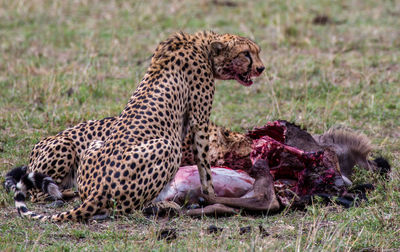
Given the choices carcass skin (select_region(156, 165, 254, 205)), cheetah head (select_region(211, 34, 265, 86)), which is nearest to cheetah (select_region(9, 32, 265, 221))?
cheetah head (select_region(211, 34, 265, 86))

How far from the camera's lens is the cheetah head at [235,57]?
5430 millimetres

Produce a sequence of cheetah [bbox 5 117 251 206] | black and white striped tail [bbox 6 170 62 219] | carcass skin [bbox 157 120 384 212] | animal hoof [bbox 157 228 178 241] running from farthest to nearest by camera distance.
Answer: cheetah [bbox 5 117 251 206] → carcass skin [bbox 157 120 384 212] → black and white striped tail [bbox 6 170 62 219] → animal hoof [bbox 157 228 178 241]

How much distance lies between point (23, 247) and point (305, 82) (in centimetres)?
491

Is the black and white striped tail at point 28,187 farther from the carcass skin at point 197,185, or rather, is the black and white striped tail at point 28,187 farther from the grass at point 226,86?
the carcass skin at point 197,185

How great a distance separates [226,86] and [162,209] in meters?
4.06

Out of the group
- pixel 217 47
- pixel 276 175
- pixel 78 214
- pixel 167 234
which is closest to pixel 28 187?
pixel 78 214

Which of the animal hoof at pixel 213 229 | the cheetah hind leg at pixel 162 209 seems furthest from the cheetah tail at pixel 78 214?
the animal hoof at pixel 213 229

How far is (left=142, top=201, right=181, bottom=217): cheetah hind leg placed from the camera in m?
4.77

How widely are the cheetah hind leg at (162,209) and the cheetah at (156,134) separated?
2.5 inches

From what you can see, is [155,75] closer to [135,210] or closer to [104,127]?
[104,127]

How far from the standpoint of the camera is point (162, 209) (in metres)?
4.83

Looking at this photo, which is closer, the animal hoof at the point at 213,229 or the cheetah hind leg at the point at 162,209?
the animal hoof at the point at 213,229

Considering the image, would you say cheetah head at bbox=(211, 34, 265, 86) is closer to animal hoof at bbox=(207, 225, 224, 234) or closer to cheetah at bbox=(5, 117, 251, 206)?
cheetah at bbox=(5, 117, 251, 206)

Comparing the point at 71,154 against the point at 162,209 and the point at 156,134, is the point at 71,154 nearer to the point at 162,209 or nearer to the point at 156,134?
the point at 156,134
